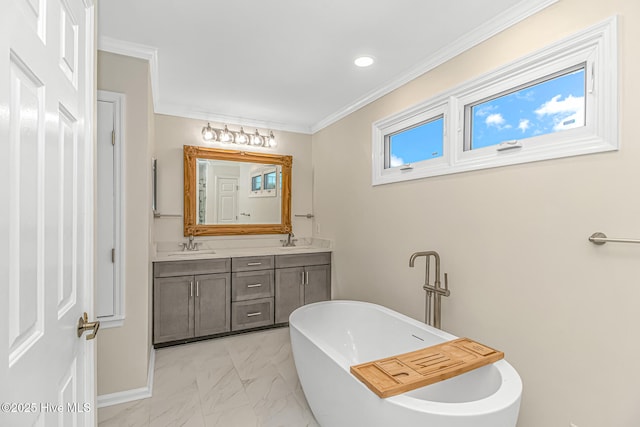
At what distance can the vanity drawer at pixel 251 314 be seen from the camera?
3285mm

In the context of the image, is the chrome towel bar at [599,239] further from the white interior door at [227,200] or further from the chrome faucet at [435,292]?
the white interior door at [227,200]

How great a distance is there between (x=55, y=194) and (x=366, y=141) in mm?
2649

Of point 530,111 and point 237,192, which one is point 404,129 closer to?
point 530,111

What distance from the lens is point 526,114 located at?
1856mm

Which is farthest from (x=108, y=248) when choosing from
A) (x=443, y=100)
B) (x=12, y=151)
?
(x=443, y=100)

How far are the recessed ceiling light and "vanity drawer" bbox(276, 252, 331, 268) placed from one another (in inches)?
80.8

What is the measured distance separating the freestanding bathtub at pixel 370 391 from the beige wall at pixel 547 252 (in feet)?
1.07

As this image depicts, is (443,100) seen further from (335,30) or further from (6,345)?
(6,345)

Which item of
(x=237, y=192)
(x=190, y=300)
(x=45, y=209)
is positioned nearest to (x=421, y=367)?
(x=45, y=209)

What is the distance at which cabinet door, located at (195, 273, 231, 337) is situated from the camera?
3113 mm

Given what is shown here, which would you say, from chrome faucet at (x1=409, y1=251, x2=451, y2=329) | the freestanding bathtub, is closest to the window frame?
chrome faucet at (x1=409, y1=251, x2=451, y2=329)

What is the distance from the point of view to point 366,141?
312cm

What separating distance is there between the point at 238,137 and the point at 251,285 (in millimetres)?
1736

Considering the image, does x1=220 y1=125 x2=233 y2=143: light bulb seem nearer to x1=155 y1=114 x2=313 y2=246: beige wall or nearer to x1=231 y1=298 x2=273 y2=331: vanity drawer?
x1=155 y1=114 x2=313 y2=246: beige wall
